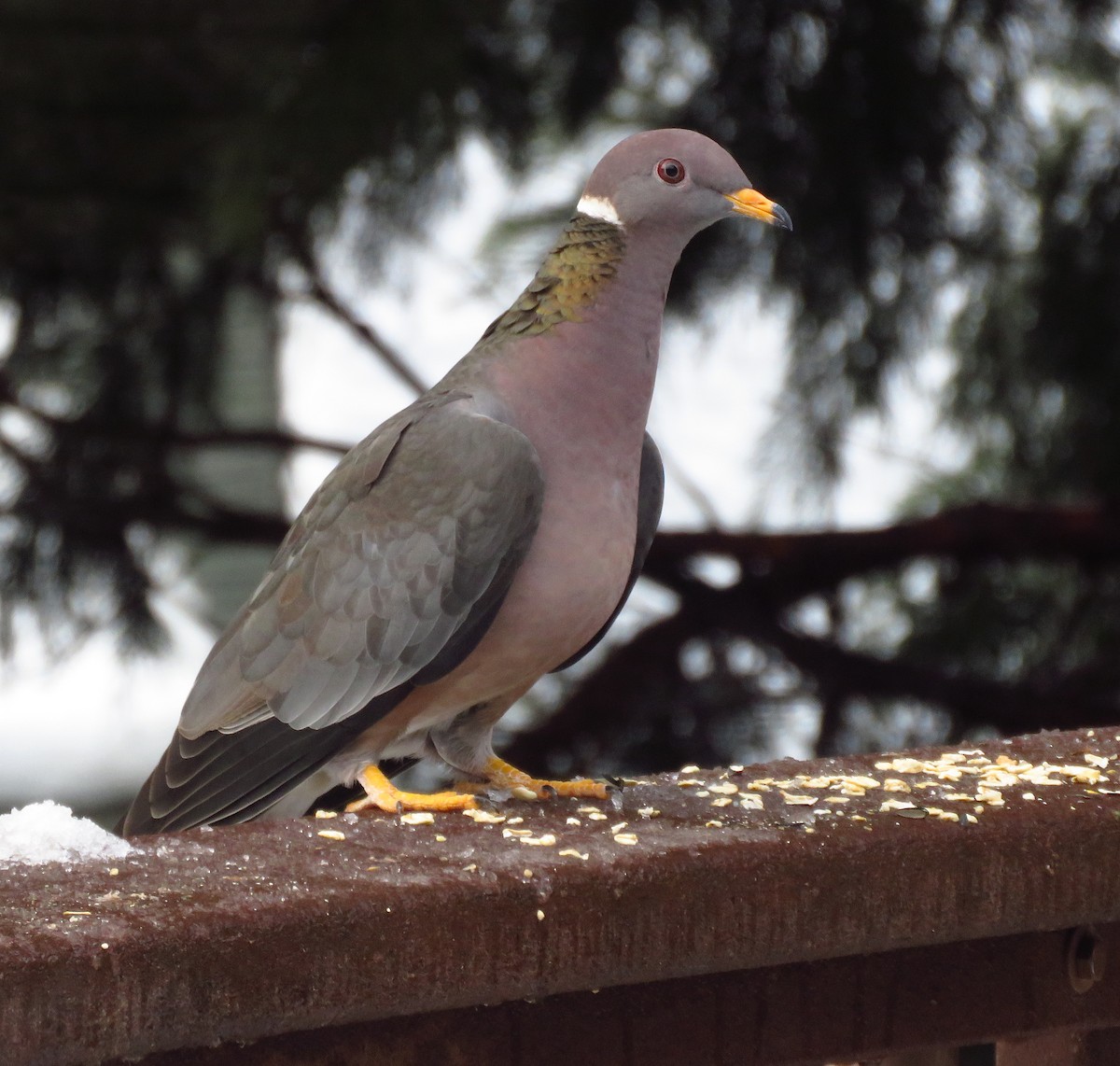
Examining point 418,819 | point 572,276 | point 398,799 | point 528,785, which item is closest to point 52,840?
point 418,819

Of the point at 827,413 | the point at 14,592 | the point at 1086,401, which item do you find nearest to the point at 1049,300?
the point at 1086,401

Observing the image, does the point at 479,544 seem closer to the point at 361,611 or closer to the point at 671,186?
the point at 361,611

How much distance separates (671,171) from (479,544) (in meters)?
0.56

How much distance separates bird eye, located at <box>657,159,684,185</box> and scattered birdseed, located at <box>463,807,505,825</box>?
91 cm

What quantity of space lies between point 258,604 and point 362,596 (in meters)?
0.19

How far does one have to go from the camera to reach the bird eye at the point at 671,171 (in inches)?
90.1

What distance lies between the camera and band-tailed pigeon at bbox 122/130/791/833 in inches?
86.7

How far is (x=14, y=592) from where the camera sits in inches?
151

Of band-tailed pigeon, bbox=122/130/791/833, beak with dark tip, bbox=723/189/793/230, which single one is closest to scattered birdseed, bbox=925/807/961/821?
band-tailed pigeon, bbox=122/130/791/833

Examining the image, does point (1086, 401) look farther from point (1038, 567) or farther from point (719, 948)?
point (719, 948)

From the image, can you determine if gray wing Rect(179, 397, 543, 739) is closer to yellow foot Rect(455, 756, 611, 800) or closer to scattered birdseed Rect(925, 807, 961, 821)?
yellow foot Rect(455, 756, 611, 800)

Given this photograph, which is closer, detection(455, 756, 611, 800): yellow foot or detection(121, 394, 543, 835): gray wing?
detection(455, 756, 611, 800): yellow foot

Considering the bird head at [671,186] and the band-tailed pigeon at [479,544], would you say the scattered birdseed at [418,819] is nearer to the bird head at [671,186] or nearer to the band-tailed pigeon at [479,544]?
the band-tailed pigeon at [479,544]

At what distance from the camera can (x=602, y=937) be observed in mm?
1358
